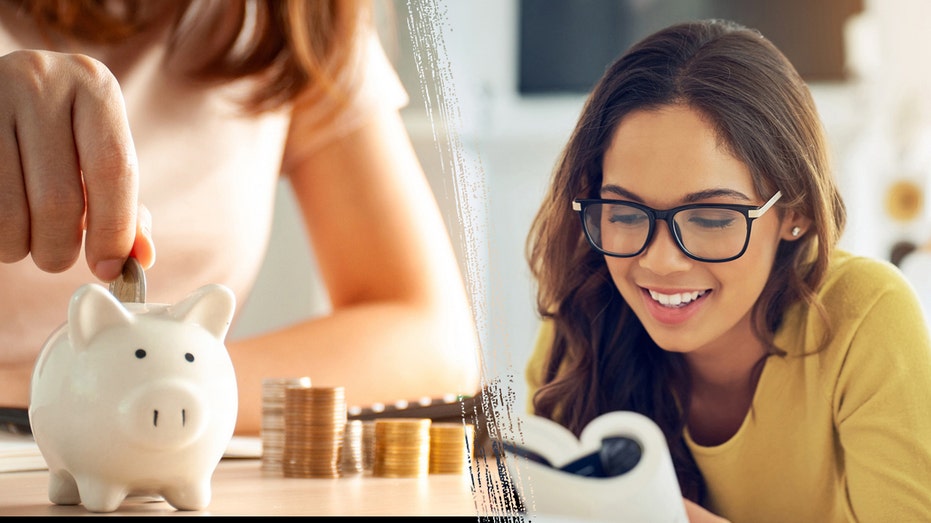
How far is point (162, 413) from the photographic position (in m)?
0.33

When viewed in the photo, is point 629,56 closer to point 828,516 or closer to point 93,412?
point 828,516

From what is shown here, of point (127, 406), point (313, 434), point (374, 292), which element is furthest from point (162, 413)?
point (374, 292)

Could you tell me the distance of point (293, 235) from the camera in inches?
75.5

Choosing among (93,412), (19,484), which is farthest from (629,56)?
(19,484)

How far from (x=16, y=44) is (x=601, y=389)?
653mm

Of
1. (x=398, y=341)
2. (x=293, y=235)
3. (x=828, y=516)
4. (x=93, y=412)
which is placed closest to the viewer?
(x=828, y=516)

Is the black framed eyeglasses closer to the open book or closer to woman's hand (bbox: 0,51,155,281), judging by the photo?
the open book

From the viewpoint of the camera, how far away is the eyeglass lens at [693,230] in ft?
0.76

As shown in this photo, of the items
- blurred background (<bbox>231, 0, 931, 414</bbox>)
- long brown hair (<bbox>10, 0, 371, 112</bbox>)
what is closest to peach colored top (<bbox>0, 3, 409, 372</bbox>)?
long brown hair (<bbox>10, 0, 371, 112</bbox>)

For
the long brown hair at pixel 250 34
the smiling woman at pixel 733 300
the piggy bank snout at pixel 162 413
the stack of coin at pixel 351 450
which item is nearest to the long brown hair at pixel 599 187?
the smiling woman at pixel 733 300

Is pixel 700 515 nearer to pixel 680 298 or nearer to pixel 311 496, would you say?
pixel 680 298

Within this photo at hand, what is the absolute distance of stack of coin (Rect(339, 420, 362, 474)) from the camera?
48cm

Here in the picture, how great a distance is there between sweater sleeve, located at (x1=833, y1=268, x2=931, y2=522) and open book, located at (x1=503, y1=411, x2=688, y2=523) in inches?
1.8

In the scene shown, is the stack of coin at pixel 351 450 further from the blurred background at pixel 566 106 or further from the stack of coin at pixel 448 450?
the blurred background at pixel 566 106
